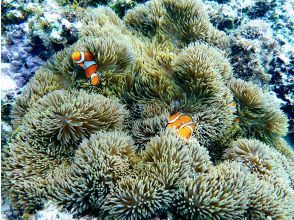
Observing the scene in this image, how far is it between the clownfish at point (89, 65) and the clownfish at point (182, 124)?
0.91 metres

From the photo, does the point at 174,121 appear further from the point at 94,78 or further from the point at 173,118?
the point at 94,78

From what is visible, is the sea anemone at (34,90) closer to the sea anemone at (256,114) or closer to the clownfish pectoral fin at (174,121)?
the clownfish pectoral fin at (174,121)

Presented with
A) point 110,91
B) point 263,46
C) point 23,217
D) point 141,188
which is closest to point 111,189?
point 141,188

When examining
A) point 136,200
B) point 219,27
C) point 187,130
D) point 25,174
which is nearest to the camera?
point 136,200

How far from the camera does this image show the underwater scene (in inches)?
88.2

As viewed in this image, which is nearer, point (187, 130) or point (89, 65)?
point (187, 130)

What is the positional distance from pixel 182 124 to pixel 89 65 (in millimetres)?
1184

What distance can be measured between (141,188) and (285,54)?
3328 mm

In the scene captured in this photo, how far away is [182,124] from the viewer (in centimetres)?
281

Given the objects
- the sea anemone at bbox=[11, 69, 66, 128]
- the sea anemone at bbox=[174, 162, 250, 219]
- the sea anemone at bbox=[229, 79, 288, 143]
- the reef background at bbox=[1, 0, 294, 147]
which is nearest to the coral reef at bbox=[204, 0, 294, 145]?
the reef background at bbox=[1, 0, 294, 147]

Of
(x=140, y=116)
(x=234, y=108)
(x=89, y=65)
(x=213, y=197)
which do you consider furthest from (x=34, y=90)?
(x=234, y=108)

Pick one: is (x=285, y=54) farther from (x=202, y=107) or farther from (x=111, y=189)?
(x=111, y=189)

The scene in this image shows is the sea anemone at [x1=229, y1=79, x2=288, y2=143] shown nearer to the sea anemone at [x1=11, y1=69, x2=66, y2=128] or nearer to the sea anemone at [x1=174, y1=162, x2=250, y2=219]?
the sea anemone at [x1=174, y1=162, x2=250, y2=219]

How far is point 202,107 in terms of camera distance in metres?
2.99
